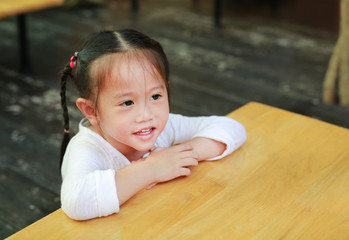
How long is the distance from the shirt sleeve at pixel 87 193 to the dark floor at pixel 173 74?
2.92 ft

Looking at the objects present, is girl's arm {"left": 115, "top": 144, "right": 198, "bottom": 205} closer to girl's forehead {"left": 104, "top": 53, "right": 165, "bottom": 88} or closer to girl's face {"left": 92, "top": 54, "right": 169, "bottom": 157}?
girl's face {"left": 92, "top": 54, "right": 169, "bottom": 157}

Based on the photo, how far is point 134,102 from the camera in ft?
3.47

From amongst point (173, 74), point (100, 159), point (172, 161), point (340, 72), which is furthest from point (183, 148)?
point (173, 74)

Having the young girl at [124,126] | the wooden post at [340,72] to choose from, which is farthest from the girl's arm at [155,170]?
the wooden post at [340,72]

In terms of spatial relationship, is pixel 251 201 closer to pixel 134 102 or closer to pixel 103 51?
pixel 134 102

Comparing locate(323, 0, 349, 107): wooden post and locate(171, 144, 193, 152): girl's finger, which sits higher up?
locate(171, 144, 193, 152): girl's finger

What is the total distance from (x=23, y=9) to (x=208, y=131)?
6.63ft

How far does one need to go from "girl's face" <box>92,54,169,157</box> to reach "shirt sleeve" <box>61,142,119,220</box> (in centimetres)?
12

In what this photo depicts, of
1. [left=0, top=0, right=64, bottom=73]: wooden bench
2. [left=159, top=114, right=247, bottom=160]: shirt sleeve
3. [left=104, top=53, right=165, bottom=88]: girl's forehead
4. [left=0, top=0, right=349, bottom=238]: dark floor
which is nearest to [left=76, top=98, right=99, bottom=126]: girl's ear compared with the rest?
[left=104, top=53, right=165, bottom=88]: girl's forehead

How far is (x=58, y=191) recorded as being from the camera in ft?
6.54

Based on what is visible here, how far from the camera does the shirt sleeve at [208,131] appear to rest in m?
1.17

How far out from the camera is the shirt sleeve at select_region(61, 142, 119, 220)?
2.97 feet

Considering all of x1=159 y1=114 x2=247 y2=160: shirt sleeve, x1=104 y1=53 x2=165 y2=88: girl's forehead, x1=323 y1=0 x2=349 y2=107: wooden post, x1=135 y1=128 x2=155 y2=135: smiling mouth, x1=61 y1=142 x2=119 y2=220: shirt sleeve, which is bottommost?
x1=323 y1=0 x2=349 y2=107: wooden post

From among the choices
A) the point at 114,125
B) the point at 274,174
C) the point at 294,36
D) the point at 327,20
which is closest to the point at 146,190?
the point at 114,125
